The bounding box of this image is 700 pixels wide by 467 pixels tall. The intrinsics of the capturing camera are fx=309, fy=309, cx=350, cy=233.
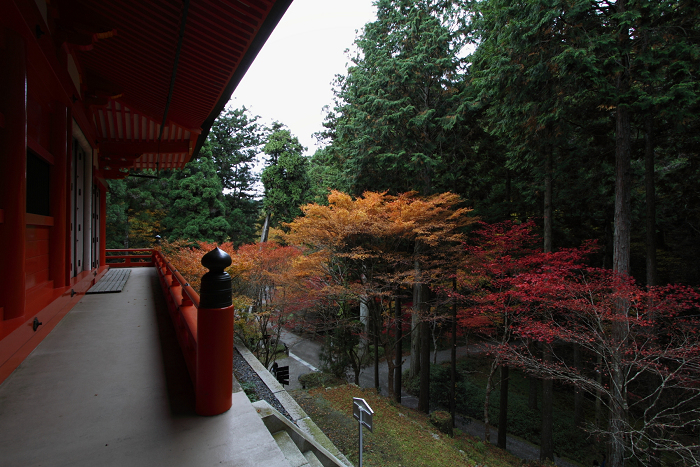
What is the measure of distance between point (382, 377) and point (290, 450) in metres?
14.2

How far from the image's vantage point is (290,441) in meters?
2.71

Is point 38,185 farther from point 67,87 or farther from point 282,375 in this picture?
point 282,375

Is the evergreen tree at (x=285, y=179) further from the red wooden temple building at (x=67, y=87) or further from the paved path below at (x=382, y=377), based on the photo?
the red wooden temple building at (x=67, y=87)

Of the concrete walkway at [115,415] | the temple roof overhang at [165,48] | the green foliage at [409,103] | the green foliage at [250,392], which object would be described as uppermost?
the green foliage at [409,103]

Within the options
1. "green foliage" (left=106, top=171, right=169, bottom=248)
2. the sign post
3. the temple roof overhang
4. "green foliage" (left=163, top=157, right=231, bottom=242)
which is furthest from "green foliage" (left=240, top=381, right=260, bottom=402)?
"green foliage" (left=106, top=171, right=169, bottom=248)

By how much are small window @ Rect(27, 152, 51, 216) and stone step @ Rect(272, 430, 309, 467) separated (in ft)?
10.5

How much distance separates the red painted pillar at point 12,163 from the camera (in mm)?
2256

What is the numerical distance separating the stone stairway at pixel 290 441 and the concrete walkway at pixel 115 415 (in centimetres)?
→ 52

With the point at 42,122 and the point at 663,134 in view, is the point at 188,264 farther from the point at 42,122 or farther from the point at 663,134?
the point at 663,134

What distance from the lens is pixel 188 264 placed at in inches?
375

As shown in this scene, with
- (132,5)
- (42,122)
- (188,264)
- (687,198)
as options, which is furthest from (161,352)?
(687,198)

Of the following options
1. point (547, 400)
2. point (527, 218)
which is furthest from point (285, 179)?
point (547, 400)

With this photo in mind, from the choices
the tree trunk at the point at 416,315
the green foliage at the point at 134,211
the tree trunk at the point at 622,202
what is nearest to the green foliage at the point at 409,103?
the tree trunk at the point at 416,315

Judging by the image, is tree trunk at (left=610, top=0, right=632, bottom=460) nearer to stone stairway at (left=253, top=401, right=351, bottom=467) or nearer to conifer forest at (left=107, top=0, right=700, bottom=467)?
conifer forest at (left=107, top=0, right=700, bottom=467)
